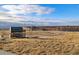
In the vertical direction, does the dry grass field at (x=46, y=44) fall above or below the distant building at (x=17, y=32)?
below

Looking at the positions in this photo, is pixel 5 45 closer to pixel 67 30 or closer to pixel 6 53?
pixel 6 53

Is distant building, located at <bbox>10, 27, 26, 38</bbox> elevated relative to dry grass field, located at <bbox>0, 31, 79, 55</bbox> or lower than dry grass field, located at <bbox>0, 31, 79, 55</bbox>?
elevated

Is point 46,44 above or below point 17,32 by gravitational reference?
below

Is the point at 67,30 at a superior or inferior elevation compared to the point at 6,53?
superior
